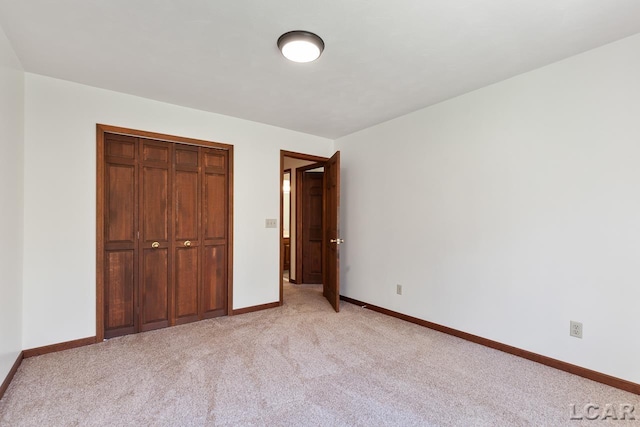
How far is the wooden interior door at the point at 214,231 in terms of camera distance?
3.62 m

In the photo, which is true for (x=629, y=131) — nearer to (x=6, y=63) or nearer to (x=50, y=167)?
(x=6, y=63)

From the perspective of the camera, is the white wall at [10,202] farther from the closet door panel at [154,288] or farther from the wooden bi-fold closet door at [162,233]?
the closet door panel at [154,288]

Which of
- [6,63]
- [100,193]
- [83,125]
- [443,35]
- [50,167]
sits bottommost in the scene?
[100,193]

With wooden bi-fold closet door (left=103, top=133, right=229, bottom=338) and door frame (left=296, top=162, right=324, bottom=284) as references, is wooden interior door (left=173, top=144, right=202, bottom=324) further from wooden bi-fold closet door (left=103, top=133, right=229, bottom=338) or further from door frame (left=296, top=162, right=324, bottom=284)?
door frame (left=296, top=162, right=324, bottom=284)

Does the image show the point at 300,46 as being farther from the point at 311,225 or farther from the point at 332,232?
the point at 311,225

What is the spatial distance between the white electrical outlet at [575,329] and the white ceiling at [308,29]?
6.85 ft

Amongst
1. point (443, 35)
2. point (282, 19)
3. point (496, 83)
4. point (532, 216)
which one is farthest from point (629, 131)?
point (282, 19)

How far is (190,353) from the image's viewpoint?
8.84 feet

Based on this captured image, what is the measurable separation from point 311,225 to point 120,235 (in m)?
3.17

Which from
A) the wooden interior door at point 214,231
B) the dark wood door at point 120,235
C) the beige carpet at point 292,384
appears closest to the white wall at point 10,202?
the beige carpet at point 292,384

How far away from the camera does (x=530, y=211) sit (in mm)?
2615

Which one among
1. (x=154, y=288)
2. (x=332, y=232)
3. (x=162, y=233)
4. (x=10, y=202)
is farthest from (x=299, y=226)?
(x=10, y=202)

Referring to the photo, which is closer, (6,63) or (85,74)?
(6,63)

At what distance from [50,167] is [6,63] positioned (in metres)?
0.89
